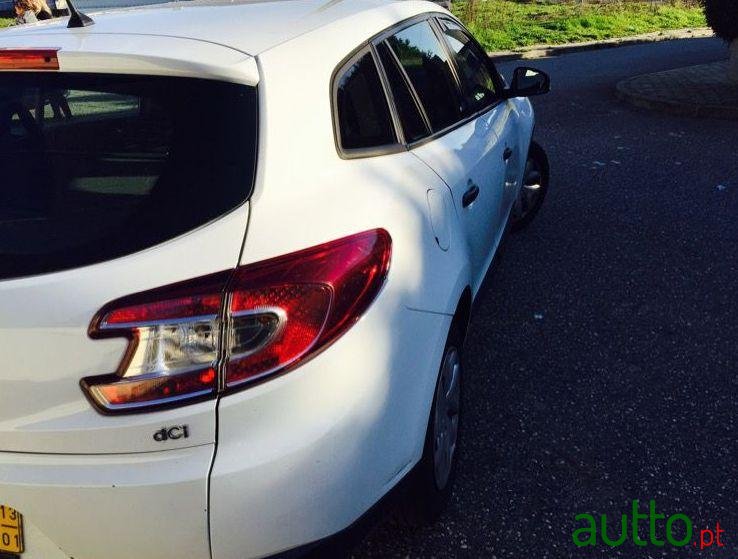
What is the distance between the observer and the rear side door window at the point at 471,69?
3627mm

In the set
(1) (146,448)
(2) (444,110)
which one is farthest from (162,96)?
(2) (444,110)

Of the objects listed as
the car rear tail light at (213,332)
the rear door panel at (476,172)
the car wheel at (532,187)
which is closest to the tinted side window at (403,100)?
the rear door panel at (476,172)

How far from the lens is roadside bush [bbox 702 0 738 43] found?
995cm

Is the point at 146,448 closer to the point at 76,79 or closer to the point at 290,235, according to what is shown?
the point at 290,235

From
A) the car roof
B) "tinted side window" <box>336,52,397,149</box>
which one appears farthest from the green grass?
"tinted side window" <box>336,52,397,149</box>

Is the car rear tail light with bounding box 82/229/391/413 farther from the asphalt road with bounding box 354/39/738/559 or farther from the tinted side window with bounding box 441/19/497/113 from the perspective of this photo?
the tinted side window with bounding box 441/19/497/113

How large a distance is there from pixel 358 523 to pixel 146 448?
1.84 ft

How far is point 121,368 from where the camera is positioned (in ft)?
5.32

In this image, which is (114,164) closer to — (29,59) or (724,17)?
(29,59)

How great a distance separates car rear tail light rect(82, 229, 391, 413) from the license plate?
0.33 metres

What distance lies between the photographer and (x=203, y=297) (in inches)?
64.2

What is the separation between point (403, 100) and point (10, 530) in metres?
1.81

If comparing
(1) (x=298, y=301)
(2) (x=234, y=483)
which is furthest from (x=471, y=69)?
(2) (x=234, y=483)

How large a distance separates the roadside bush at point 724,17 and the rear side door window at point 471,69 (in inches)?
287
